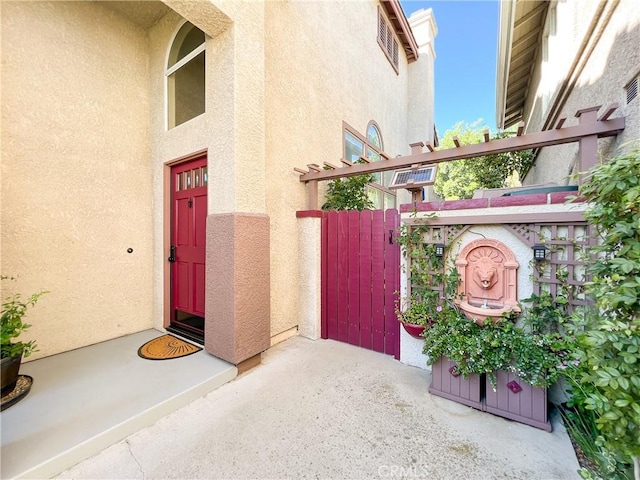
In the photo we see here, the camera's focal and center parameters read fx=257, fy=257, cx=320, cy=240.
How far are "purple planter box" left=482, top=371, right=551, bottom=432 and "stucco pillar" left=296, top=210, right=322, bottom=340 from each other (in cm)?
275

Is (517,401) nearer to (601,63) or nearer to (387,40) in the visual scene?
(601,63)

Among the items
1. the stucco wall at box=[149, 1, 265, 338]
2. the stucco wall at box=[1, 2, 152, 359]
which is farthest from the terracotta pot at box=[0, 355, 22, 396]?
the stucco wall at box=[149, 1, 265, 338]

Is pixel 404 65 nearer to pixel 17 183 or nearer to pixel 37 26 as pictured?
pixel 37 26

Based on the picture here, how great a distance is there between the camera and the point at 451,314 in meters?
3.08

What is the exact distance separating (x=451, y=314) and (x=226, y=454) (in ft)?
8.94

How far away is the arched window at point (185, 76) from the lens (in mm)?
4520

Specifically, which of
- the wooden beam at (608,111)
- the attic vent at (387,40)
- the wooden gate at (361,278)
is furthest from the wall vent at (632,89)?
the attic vent at (387,40)

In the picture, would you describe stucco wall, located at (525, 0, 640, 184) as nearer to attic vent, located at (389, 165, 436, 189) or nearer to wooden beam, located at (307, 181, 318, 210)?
attic vent, located at (389, 165, 436, 189)

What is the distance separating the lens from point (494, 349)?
2691mm

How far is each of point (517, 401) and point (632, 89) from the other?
3209mm

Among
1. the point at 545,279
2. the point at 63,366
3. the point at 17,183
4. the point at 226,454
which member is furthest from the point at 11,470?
the point at 545,279

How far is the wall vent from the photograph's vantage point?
2.32m

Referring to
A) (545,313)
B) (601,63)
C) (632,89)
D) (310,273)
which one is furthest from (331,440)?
(601,63)

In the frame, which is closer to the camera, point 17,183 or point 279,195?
point 17,183
